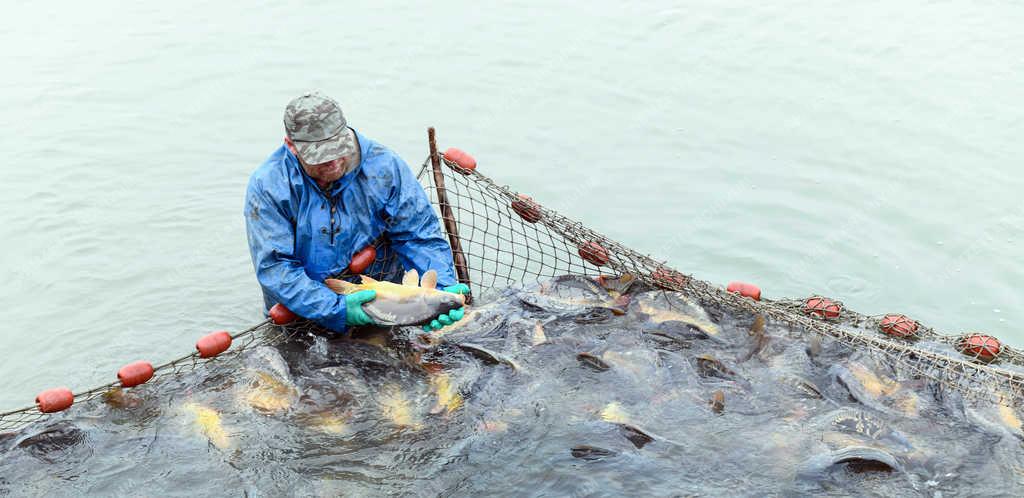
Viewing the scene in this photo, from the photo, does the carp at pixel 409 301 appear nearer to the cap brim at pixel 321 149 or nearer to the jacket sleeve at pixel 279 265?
the jacket sleeve at pixel 279 265

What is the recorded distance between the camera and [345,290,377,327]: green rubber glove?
16.2 feet

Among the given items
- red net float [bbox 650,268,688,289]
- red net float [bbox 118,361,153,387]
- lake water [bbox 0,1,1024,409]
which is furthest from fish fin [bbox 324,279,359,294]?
lake water [bbox 0,1,1024,409]

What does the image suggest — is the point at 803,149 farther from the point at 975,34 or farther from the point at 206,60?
the point at 206,60

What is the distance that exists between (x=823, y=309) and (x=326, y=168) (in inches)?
125

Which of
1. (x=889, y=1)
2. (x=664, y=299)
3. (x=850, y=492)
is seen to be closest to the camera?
(x=850, y=492)

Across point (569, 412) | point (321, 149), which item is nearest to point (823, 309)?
point (569, 412)

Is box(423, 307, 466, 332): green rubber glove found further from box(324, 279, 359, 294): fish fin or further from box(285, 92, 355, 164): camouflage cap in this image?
box(285, 92, 355, 164): camouflage cap

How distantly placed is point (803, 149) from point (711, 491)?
6.59m

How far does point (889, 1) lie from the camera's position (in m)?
13.2

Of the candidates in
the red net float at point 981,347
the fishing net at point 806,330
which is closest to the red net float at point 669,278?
the fishing net at point 806,330

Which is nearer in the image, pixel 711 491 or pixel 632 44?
pixel 711 491

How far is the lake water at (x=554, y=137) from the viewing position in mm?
7918

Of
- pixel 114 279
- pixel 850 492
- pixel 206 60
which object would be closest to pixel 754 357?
pixel 850 492

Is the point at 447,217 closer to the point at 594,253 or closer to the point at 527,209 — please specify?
the point at 527,209
